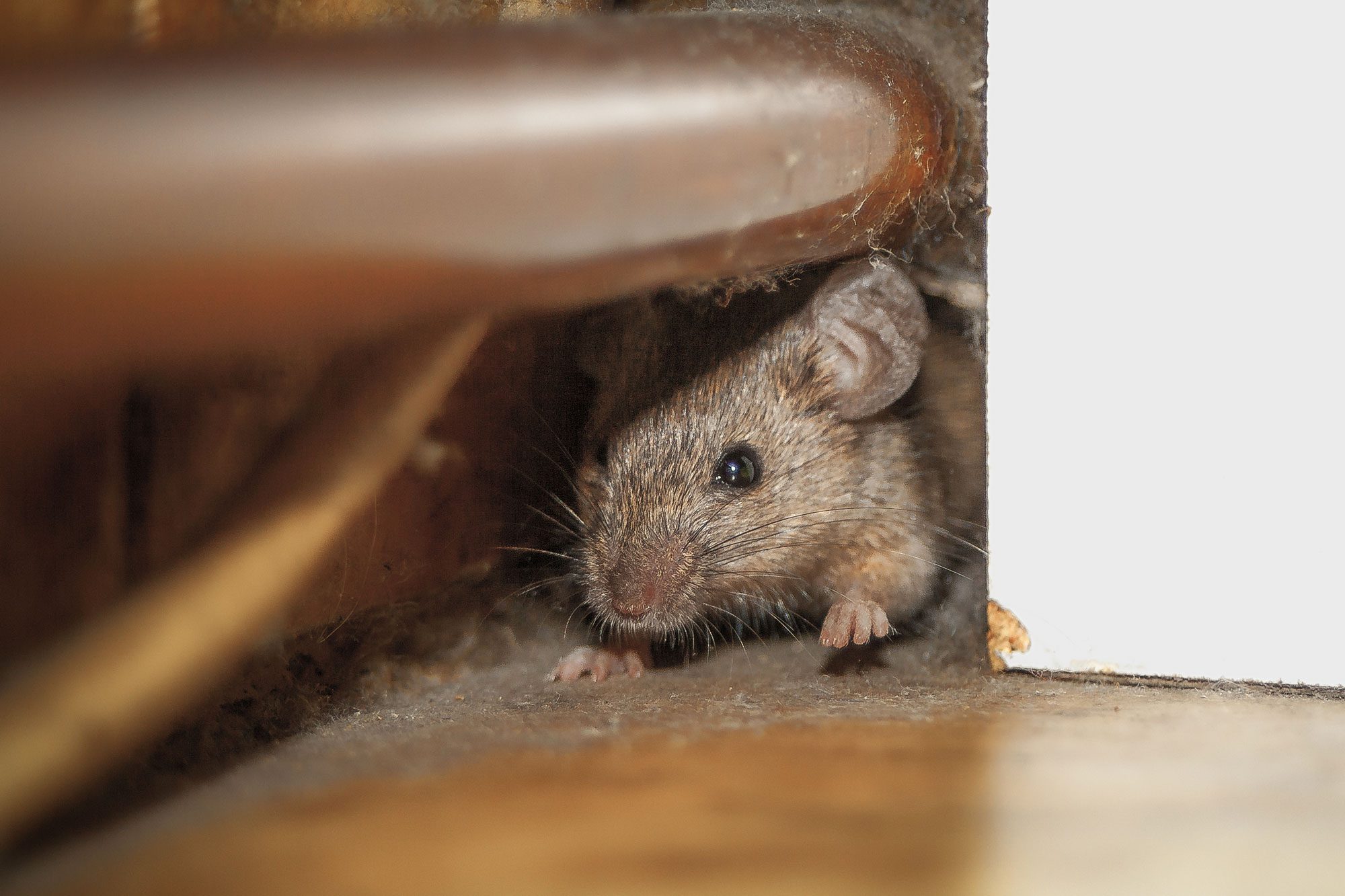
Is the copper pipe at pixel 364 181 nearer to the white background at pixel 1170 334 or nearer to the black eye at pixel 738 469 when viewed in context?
the white background at pixel 1170 334

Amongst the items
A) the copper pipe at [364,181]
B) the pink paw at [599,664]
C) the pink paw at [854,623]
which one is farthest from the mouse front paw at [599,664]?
the copper pipe at [364,181]

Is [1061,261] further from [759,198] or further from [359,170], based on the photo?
[359,170]

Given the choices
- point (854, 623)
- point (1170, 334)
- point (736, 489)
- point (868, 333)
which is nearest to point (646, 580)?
point (736, 489)

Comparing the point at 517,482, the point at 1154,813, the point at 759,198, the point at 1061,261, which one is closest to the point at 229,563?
the point at 759,198

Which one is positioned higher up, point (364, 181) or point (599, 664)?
point (364, 181)

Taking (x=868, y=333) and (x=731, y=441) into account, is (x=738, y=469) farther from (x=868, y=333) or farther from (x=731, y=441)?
(x=868, y=333)

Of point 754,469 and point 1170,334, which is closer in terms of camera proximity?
point 1170,334
